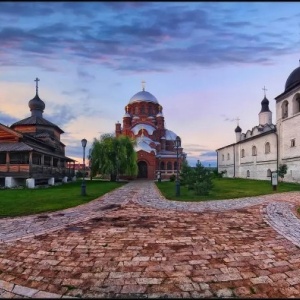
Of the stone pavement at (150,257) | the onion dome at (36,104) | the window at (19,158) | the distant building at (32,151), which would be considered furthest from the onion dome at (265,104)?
the stone pavement at (150,257)

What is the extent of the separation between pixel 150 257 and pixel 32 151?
66.5 ft

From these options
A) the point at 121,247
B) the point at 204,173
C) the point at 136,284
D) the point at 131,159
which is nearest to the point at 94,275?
the point at 136,284

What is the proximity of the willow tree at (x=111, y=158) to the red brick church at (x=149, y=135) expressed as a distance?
962 cm

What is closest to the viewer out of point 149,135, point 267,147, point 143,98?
point 267,147

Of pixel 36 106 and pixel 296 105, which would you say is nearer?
pixel 296 105

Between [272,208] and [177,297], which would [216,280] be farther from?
[272,208]

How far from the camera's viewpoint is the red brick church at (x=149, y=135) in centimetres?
4400

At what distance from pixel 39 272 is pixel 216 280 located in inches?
121

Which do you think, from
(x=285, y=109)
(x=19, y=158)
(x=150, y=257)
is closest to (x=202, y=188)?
(x=150, y=257)

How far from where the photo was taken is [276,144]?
2812 cm

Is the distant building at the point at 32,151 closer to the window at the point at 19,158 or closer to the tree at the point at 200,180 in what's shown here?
the window at the point at 19,158

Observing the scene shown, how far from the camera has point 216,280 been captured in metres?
4.29

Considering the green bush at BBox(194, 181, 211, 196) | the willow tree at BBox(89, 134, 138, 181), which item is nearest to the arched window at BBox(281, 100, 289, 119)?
the green bush at BBox(194, 181, 211, 196)

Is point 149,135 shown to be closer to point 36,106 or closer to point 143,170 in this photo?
point 143,170
